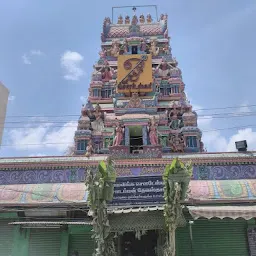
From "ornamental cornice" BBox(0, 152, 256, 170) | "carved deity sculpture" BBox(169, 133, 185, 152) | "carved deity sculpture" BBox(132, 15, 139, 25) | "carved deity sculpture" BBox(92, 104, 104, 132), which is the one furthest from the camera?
"carved deity sculpture" BBox(132, 15, 139, 25)

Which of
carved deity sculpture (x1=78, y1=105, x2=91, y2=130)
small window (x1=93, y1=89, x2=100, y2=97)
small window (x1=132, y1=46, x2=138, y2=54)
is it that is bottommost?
carved deity sculpture (x1=78, y1=105, x2=91, y2=130)

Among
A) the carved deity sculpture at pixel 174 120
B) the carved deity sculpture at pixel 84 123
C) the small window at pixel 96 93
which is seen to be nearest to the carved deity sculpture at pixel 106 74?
the small window at pixel 96 93

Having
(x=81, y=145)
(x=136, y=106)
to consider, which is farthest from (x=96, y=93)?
(x=81, y=145)

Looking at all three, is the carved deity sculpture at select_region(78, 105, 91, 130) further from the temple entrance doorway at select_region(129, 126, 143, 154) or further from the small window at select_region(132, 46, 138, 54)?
the small window at select_region(132, 46, 138, 54)

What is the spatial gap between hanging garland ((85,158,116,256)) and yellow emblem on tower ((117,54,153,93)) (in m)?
11.4

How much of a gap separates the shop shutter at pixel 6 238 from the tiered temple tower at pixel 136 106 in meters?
5.17

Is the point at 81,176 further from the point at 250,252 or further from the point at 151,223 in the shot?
the point at 250,252

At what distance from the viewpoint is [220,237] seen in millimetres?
12461

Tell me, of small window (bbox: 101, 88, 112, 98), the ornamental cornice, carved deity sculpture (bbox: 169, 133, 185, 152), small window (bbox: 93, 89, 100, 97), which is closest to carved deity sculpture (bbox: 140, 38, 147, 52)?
small window (bbox: 101, 88, 112, 98)

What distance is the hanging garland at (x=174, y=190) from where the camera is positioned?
9461 millimetres

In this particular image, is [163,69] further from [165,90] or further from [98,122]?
[98,122]

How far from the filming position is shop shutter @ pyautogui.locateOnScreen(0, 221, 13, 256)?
41.5 feet

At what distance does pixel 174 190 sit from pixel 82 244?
211 inches

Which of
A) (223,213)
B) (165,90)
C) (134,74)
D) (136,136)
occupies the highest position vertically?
(134,74)
